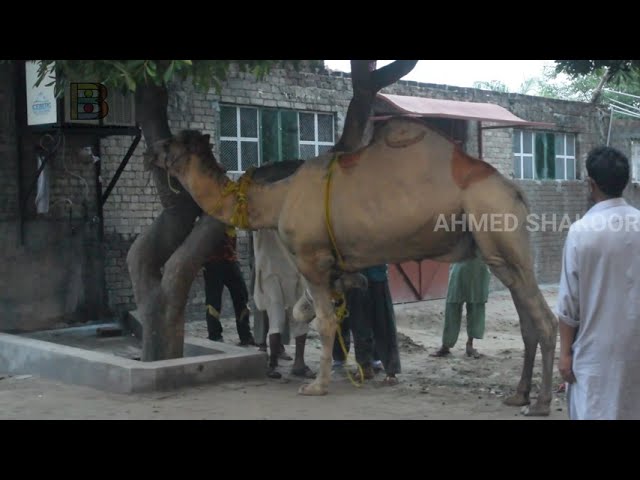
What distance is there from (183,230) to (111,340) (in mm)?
2513

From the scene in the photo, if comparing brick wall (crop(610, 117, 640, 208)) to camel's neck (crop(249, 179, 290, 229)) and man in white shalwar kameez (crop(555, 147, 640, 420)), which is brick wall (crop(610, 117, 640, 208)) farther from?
man in white shalwar kameez (crop(555, 147, 640, 420))

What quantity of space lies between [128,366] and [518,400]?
10.1 ft

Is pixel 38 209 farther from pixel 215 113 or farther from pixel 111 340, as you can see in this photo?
pixel 215 113

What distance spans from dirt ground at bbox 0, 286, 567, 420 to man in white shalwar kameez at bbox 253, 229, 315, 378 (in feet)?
0.82

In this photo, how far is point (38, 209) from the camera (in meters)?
10.6

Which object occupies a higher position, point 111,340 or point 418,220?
point 418,220

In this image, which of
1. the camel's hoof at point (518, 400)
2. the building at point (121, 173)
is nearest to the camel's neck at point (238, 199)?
the camel's hoof at point (518, 400)

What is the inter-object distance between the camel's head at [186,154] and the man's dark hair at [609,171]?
3930 mm

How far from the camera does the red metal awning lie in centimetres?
1339

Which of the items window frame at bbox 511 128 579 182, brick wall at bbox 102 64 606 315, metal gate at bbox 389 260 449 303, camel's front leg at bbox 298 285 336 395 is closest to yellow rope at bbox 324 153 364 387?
camel's front leg at bbox 298 285 336 395
